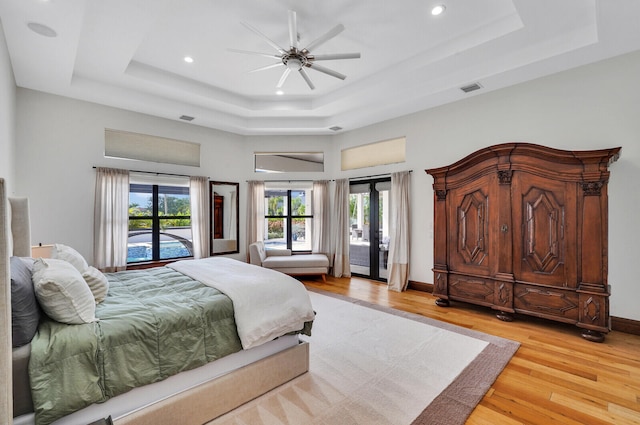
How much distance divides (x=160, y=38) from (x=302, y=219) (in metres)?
4.30

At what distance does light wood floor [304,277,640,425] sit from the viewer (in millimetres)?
2018

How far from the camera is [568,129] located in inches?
145

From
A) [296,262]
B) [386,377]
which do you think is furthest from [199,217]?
[386,377]

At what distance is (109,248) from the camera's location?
15.1ft

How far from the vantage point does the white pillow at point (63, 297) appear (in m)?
1.65

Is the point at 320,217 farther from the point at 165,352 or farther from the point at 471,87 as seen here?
the point at 165,352

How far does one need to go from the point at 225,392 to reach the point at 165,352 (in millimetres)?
520

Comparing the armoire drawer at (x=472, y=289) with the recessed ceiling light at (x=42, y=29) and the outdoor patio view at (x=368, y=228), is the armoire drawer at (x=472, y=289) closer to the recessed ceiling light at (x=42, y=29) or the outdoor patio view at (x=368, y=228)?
the outdoor patio view at (x=368, y=228)

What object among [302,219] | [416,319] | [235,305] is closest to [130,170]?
[302,219]

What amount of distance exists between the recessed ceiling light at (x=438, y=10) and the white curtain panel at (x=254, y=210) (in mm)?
4431

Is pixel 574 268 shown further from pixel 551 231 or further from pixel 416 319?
pixel 416 319

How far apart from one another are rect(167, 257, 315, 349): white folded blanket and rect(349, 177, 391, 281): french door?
11.6 ft

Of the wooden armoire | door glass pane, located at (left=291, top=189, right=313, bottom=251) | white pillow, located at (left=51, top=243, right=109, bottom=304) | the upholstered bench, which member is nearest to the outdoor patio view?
the upholstered bench

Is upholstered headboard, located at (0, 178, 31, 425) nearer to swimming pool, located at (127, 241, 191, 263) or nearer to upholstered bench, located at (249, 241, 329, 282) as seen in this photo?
swimming pool, located at (127, 241, 191, 263)
